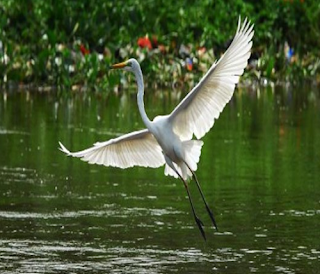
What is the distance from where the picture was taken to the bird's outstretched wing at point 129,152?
12.4 meters

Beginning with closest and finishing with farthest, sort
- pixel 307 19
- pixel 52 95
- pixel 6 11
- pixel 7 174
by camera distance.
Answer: pixel 7 174
pixel 52 95
pixel 6 11
pixel 307 19

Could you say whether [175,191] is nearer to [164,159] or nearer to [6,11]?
[164,159]

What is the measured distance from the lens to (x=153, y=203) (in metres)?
13.2

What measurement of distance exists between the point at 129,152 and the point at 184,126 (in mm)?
754

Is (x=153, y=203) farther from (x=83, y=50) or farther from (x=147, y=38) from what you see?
(x=147, y=38)

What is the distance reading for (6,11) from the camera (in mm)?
28125

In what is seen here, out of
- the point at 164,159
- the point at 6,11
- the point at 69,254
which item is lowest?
the point at 69,254

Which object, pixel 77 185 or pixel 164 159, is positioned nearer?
pixel 164 159

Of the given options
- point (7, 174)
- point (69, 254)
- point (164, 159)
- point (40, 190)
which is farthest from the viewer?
point (7, 174)

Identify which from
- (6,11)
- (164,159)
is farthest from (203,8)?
(164,159)

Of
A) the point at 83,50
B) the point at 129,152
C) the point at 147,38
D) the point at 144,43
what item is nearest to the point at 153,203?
the point at 129,152

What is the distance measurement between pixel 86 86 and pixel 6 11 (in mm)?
2931

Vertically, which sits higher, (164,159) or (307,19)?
(307,19)

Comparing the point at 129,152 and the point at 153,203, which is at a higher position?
the point at 129,152
